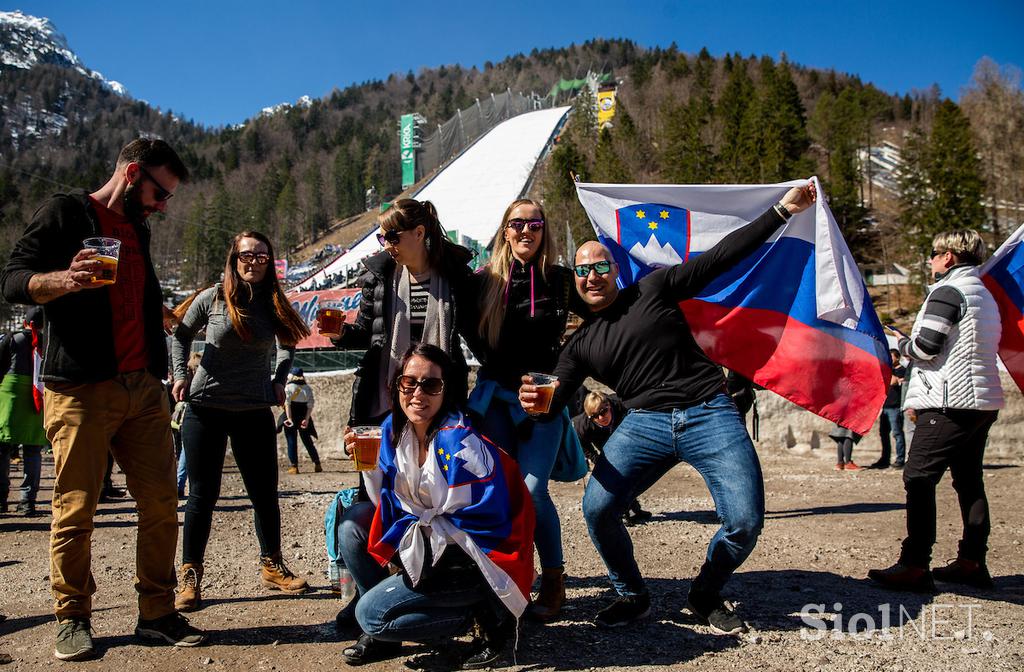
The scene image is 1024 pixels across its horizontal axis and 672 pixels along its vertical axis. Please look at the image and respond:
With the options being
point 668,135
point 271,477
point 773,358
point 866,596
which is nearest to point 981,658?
point 866,596

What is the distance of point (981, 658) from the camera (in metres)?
3.08

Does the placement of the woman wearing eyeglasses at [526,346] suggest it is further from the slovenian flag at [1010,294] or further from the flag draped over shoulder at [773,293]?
the slovenian flag at [1010,294]

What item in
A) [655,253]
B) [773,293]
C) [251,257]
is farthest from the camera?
[655,253]

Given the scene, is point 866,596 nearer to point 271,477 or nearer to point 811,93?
point 271,477

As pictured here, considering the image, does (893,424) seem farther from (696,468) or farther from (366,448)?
(366,448)

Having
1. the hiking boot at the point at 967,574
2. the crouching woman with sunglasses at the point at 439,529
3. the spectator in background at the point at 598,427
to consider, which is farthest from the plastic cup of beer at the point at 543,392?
the hiking boot at the point at 967,574

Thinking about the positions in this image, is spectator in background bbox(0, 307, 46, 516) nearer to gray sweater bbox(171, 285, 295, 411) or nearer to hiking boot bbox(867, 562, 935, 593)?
gray sweater bbox(171, 285, 295, 411)

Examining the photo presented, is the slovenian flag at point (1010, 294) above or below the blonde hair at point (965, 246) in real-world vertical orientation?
below

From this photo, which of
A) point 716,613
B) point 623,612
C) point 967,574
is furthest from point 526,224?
point 967,574

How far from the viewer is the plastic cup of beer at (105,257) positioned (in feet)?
9.50

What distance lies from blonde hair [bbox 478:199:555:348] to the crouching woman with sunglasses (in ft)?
1.79

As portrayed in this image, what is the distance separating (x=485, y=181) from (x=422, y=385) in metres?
70.1

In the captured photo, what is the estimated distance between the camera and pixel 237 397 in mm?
4008

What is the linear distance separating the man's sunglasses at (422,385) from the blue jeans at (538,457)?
1.83ft
